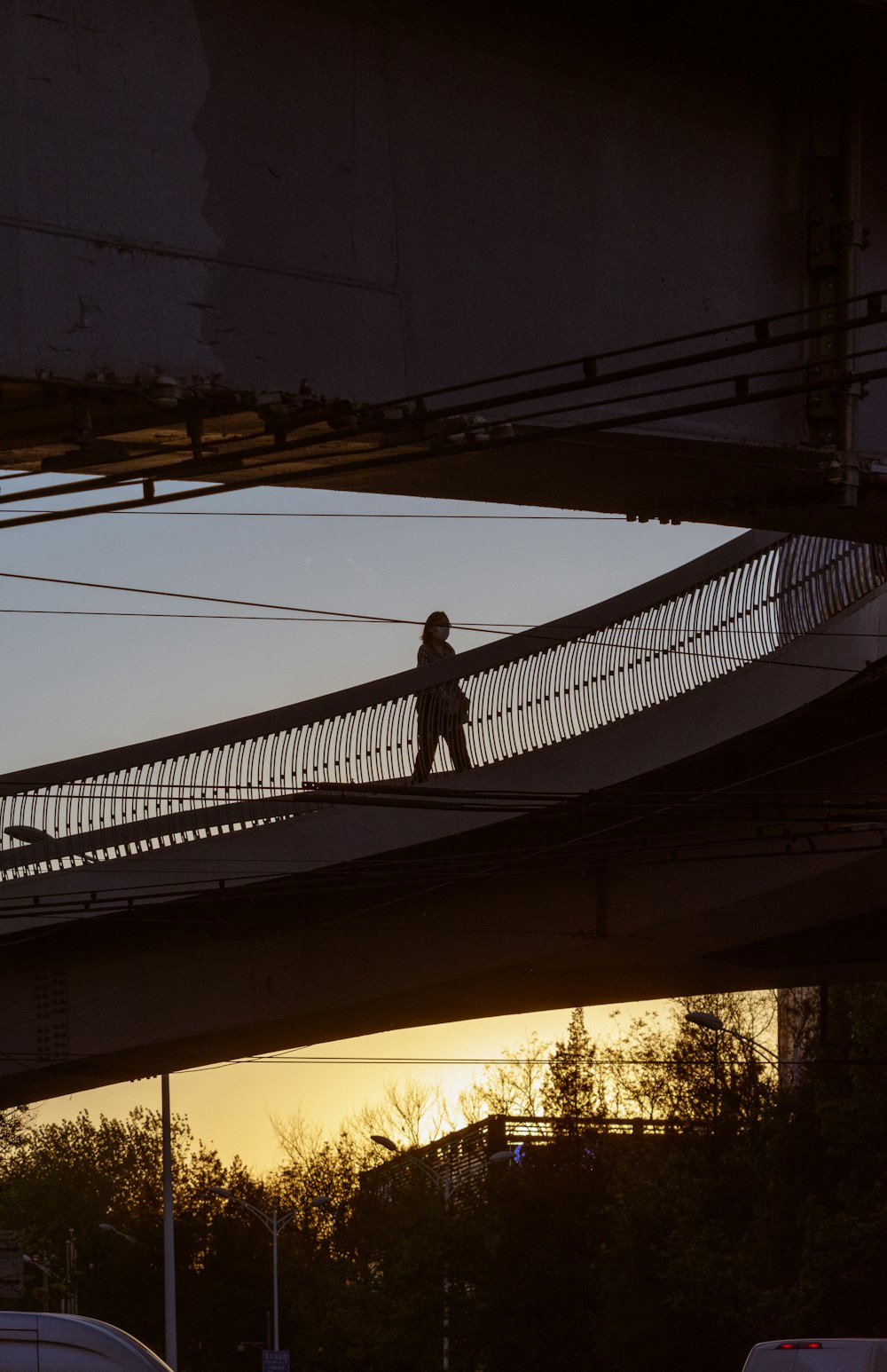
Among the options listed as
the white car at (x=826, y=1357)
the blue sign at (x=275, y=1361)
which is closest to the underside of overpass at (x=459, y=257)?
the white car at (x=826, y=1357)

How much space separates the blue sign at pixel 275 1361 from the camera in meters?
51.2

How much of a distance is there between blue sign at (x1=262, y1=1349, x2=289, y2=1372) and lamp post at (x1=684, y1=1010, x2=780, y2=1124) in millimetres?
13996

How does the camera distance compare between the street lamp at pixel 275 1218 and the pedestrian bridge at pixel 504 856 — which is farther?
the street lamp at pixel 275 1218

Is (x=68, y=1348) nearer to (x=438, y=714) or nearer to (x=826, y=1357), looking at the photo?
(x=826, y=1357)

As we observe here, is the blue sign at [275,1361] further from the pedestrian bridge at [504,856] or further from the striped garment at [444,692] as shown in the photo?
the striped garment at [444,692]

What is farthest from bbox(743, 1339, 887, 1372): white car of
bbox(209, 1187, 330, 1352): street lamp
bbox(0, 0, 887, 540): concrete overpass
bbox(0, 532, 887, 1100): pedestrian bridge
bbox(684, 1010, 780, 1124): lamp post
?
bbox(209, 1187, 330, 1352): street lamp

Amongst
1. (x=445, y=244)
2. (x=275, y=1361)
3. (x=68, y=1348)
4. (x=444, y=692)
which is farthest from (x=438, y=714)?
(x=275, y=1361)

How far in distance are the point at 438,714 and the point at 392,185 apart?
1317 cm

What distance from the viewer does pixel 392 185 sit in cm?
915

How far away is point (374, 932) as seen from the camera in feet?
81.9

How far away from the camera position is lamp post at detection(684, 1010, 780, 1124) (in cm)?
3506

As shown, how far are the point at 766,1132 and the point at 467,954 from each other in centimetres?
2225

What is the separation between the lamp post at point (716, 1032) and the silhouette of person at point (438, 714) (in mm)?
13962

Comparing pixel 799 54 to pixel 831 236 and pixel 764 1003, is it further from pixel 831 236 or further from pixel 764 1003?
pixel 764 1003
